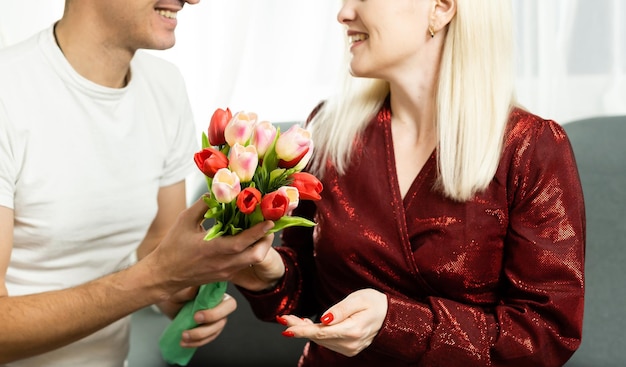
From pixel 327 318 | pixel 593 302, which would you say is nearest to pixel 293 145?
pixel 327 318

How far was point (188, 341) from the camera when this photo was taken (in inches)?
69.3

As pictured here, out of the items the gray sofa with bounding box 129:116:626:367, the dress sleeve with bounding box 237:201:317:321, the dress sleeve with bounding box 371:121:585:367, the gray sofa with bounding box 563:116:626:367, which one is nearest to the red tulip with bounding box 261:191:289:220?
the dress sleeve with bounding box 371:121:585:367

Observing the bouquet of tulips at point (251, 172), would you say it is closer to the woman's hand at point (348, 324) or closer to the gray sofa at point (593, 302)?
the woman's hand at point (348, 324)

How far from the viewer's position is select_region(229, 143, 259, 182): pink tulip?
1.22 metres

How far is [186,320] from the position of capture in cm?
176

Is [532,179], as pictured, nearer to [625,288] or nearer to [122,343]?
[625,288]

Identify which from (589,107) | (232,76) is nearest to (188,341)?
(232,76)

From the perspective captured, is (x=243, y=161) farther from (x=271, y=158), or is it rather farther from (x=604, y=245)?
(x=604, y=245)

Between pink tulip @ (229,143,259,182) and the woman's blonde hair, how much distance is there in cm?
48

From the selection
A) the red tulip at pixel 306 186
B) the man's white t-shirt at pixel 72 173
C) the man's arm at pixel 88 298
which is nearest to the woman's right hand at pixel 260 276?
the man's arm at pixel 88 298

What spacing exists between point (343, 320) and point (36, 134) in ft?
2.28

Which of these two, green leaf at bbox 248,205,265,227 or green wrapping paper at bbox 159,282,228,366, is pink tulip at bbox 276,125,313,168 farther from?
green wrapping paper at bbox 159,282,228,366

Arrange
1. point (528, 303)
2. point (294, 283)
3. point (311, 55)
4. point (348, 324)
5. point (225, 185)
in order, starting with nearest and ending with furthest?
point (225, 185)
point (348, 324)
point (528, 303)
point (294, 283)
point (311, 55)

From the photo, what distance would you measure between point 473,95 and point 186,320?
0.71 metres
